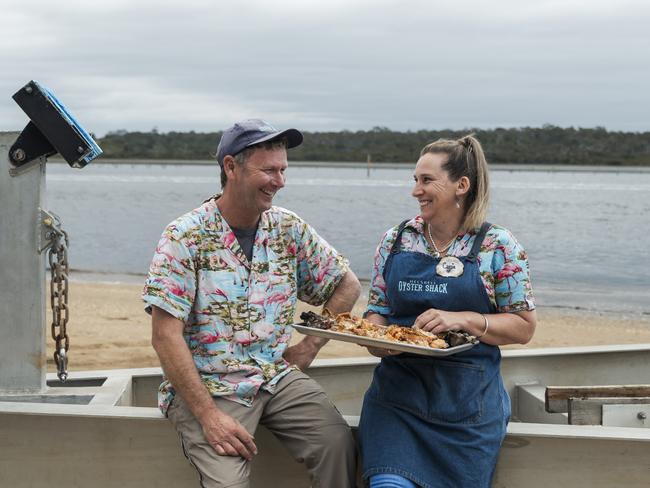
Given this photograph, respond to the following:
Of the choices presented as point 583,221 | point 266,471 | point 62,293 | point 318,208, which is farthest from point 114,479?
point 318,208

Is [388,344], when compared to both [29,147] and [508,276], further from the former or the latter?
[29,147]

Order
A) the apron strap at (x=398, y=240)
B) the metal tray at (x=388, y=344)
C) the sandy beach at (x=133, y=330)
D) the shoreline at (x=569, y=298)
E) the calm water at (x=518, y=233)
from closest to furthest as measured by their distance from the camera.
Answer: the metal tray at (x=388, y=344), the apron strap at (x=398, y=240), the sandy beach at (x=133, y=330), the shoreline at (x=569, y=298), the calm water at (x=518, y=233)

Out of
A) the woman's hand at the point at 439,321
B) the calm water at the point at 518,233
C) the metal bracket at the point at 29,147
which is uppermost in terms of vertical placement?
the metal bracket at the point at 29,147

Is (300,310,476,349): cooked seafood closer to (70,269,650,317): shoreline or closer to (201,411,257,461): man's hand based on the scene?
(201,411,257,461): man's hand

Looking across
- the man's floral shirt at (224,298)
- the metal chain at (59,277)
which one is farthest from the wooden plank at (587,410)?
the metal chain at (59,277)

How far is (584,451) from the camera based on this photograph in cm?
315

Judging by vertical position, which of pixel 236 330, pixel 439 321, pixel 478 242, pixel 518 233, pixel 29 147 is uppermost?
pixel 29 147

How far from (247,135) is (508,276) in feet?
3.27

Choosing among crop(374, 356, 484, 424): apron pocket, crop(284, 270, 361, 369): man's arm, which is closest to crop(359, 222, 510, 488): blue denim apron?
crop(374, 356, 484, 424): apron pocket

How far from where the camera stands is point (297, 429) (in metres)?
3.15

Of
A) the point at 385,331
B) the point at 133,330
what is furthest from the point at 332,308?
the point at 133,330

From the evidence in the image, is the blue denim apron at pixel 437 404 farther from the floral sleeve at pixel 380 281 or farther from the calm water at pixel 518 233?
the calm water at pixel 518 233

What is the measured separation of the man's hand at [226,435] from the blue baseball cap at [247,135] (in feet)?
2.87

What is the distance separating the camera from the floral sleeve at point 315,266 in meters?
3.35
